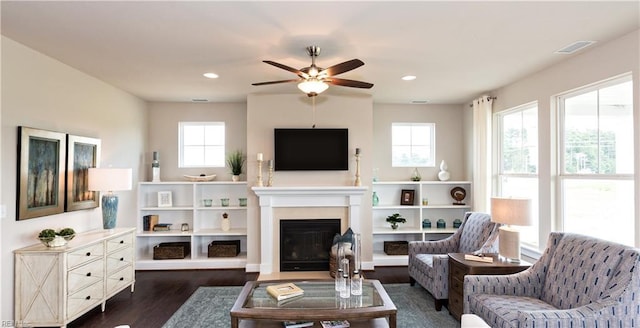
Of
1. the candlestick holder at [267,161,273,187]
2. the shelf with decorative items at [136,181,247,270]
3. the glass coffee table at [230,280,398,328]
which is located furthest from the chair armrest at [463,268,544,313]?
the shelf with decorative items at [136,181,247,270]

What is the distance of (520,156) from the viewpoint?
451 cm

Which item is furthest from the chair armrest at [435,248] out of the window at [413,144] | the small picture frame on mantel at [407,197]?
the window at [413,144]

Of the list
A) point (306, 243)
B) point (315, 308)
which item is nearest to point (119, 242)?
point (306, 243)

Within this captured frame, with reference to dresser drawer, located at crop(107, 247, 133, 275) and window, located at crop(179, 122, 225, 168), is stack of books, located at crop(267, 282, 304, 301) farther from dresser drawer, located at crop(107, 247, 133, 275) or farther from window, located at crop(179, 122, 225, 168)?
window, located at crop(179, 122, 225, 168)

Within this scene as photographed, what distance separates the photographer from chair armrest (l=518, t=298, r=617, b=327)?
2.15 meters

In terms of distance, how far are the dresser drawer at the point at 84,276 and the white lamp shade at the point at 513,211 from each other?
12.8ft

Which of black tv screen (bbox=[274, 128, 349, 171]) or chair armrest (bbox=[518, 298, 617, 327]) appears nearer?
chair armrest (bbox=[518, 298, 617, 327])

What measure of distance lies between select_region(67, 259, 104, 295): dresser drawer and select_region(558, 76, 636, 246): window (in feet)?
15.7

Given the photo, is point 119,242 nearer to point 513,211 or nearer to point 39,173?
point 39,173

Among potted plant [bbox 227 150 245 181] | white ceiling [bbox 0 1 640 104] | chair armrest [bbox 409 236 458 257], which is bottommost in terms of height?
chair armrest [bbox 409 236 458 257]

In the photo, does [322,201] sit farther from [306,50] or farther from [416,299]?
[306,50]

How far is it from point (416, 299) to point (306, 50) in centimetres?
292

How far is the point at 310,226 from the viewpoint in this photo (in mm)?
4988

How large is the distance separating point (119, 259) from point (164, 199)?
1.66 metres
